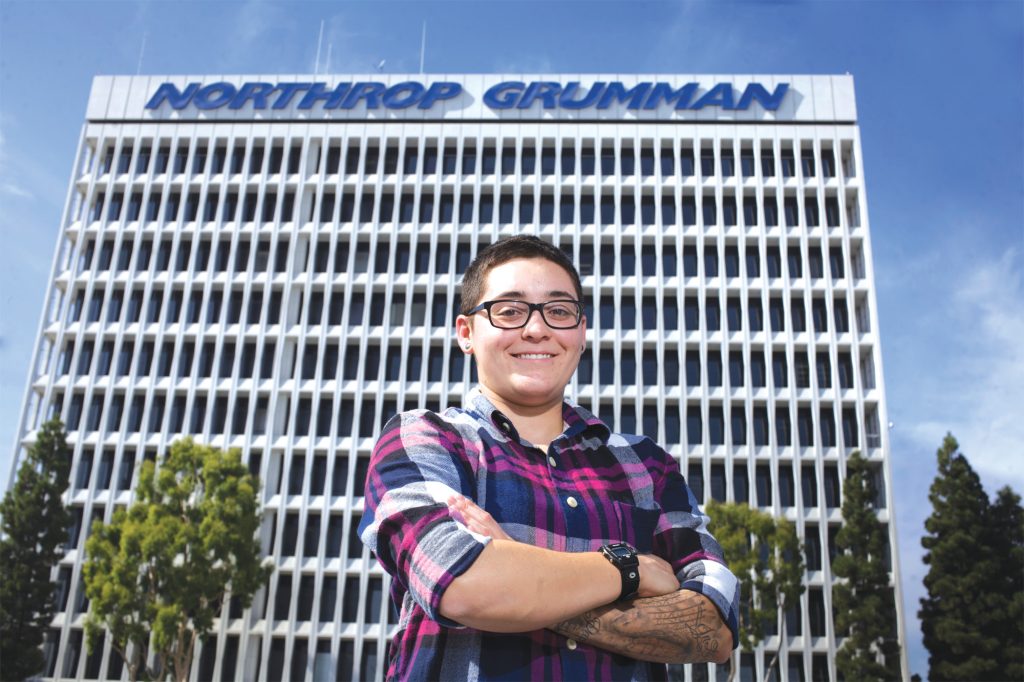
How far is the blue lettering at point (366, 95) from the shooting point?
138 ft

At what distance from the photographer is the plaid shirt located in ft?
8.21

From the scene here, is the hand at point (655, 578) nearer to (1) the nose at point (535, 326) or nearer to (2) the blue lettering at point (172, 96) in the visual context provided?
(1) the nose at point (535, 326)

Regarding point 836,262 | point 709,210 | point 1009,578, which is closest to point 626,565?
point 1009,578

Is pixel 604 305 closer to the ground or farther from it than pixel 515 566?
farther from it

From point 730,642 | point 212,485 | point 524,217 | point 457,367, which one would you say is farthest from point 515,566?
point 524,217

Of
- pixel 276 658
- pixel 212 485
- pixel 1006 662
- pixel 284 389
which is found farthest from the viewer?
pixel 284 389

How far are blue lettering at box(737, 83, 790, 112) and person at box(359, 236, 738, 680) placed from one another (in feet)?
136

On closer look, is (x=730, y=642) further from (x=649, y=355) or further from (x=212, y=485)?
(x=649, y=355)

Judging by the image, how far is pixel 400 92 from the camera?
42.1 metres

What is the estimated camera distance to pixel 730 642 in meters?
2.85

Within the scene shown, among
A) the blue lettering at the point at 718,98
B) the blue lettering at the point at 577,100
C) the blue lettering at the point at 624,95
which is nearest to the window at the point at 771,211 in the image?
the blue lettering at the point at 718,98

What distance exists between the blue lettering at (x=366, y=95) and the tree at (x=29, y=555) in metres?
21.6

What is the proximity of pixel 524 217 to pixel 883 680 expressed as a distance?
82.5ft

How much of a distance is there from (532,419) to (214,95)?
147 feet
